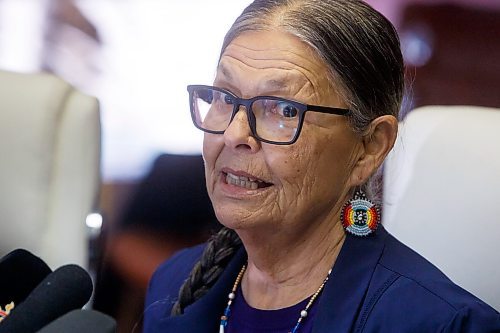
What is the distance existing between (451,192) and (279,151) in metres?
0.38

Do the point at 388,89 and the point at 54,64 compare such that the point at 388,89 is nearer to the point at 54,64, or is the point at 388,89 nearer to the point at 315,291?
the point at 315,291

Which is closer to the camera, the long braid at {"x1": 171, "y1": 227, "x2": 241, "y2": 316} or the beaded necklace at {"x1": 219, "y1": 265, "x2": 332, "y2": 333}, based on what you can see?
the beaded necklace at {"x1": 219, "y1": 265, "x2": 332, "y2": 333}

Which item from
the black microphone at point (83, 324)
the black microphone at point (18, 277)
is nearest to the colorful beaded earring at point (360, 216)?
the black microphone at point (18, 277)

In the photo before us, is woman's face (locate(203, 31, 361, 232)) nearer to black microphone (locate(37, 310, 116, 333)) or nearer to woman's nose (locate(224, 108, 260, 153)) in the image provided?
woman's nose (locate(224, 108, 260, 153))

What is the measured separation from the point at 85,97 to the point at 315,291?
0.52 metres

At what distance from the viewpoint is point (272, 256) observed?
1.17m

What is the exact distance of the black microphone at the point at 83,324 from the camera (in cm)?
61

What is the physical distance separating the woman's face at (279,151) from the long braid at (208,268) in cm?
18

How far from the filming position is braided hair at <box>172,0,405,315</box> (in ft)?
3.57

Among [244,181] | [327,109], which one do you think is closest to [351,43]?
[327,109]

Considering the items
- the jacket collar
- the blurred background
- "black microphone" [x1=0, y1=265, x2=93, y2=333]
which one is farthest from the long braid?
the blurred background

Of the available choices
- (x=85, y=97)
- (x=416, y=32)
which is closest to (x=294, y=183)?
(x=85, y=97)

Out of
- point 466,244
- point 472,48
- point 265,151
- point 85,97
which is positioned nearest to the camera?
point 265,151

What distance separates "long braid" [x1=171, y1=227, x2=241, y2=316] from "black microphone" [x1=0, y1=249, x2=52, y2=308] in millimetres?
335
